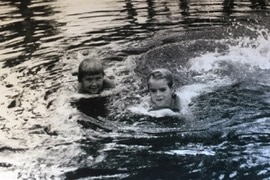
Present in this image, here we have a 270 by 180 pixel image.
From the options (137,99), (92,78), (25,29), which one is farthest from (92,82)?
(25,29)

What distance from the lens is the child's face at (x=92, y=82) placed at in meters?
7.13

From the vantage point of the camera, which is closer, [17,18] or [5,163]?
[5,163]

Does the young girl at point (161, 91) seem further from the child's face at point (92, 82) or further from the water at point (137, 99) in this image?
the child's face at point (92, 82)

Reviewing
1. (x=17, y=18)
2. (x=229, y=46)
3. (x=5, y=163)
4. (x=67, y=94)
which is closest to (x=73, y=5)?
(x=17, y=18)

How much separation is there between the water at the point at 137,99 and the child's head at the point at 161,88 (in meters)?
0.18

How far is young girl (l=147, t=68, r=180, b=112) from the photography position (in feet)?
20.6

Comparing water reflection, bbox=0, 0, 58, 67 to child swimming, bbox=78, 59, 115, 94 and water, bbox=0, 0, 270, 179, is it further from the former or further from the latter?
child swimming, bbox=78, 59, 115, 94

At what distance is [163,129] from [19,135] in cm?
166

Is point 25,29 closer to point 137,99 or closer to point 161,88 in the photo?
point 137,99

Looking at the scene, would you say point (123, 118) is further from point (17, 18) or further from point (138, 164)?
point (17, 18)

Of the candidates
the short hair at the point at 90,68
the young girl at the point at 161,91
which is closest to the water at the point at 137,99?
the young girl at the point at 161,91

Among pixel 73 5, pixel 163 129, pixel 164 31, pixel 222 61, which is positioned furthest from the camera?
pixel 73 5

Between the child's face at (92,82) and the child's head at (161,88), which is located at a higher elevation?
the child's head at (161,88)

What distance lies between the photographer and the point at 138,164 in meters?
5.07
